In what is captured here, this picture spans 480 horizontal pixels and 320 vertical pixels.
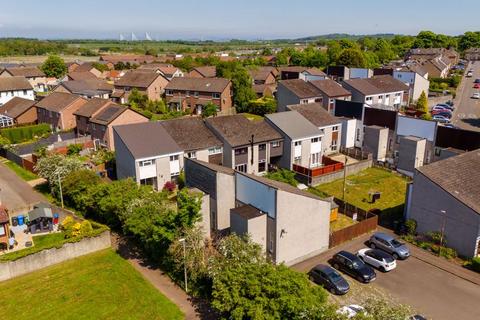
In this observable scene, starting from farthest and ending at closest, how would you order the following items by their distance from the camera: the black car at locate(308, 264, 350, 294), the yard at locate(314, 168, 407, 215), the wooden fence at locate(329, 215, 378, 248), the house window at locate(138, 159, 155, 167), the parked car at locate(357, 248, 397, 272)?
the house window at locate(138, 159, 155, 167) → the yard at locate(314, 168, 407, 215) → the wooden fence at locate(329, 215, 378, 248) → the parked car at locate(357, 248, 397, 272) → the black car at locate(308, 264, 350, 294)

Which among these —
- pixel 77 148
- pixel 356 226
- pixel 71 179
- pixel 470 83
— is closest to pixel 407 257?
pixel 356 226

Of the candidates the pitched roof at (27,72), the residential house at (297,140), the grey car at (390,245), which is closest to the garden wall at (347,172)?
the residential house at (297,140)

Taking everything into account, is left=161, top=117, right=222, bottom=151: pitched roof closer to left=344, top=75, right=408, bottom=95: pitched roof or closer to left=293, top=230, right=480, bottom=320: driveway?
left=293, top=230, right=480, bottom=320: driveway

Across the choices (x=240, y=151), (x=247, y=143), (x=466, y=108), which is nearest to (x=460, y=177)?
(x=247, y=143)

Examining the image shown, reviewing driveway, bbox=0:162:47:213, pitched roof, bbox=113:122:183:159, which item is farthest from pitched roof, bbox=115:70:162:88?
pitched roof, bbox=113:122:183:159

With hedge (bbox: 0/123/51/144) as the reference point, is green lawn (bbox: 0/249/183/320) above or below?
below

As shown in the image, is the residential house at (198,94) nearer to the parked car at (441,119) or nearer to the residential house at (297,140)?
the residential house at (297,140)

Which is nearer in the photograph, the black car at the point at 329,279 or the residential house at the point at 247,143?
the black car at the point at 329,279

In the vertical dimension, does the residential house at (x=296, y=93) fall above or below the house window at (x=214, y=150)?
above
